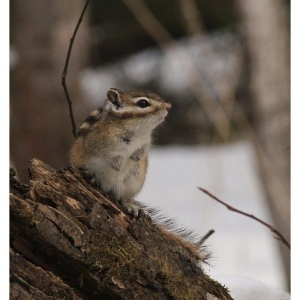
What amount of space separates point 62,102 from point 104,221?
1944mm

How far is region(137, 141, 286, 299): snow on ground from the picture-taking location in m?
3.60

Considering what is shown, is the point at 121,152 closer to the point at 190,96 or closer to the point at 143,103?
the point at 143,103

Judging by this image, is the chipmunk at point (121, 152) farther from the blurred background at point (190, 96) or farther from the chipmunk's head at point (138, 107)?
the blurred background at point (190, 96)

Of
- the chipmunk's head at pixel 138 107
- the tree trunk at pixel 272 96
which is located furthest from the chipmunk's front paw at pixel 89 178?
the tree trunk at pixel 272 96

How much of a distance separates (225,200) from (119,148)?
2.41 m

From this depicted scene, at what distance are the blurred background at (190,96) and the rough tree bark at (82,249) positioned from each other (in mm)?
1036

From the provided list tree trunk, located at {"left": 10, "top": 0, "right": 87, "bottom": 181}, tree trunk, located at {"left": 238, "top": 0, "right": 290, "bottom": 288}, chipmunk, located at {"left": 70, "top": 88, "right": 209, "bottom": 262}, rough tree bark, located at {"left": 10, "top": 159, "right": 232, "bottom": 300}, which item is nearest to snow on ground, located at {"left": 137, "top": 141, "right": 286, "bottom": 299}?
tree trunk, located at {"left": 238, "top": 0, "right": 290, "bottom": 288}

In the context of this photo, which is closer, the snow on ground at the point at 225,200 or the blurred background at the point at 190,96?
the blurred background at the point at 190,96

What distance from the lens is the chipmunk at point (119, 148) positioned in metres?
1.62

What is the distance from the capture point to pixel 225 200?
4012 millimetres

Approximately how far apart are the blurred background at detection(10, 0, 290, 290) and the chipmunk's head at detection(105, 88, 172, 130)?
3.28 feet

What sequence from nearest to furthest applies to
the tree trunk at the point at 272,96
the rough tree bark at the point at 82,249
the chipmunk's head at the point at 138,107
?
the rough tree bark at the point at 82,249
the chipmunk's head at the point at 138,107
the tree trunk at the point at 272,96

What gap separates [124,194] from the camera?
1649mm
